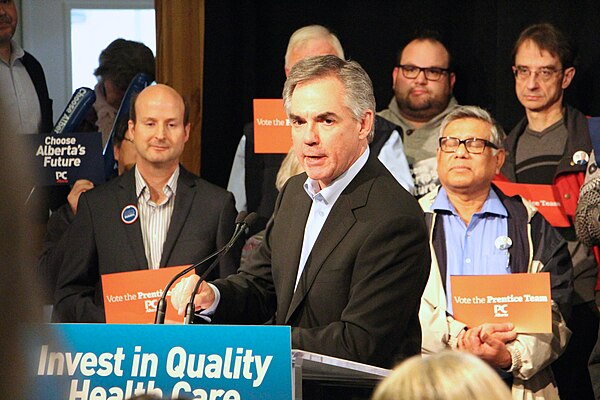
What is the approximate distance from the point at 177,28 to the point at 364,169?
A: 2594 millimetres

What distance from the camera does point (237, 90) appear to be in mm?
5648

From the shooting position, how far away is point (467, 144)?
4.39 meters

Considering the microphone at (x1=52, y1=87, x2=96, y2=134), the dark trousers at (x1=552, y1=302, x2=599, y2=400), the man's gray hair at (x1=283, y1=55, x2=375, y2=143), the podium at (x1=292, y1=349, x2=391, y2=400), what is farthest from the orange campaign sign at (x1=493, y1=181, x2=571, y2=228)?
the podium at (x1=292, y1=349, x2=391, y2=400)

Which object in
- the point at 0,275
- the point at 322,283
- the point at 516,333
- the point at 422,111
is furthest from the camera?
the point at 422,111

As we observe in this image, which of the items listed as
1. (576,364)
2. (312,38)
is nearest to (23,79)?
(312,38)

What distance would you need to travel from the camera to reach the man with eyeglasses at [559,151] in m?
4.64

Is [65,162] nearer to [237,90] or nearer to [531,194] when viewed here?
[237,90]

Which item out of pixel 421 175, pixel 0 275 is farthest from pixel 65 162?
pixel 0 275

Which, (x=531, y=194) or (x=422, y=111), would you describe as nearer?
(x=531, y=194)

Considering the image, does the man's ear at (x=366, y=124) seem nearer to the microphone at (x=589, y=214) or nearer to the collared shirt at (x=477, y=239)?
the collared shirt at (x=477, y=239)

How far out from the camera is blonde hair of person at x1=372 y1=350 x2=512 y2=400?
1260 mm

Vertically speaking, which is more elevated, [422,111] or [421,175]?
[422,111]

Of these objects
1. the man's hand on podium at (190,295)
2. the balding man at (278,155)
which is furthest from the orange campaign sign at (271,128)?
the man's hand on podium at (190,295)

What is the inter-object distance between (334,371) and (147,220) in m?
2.26
